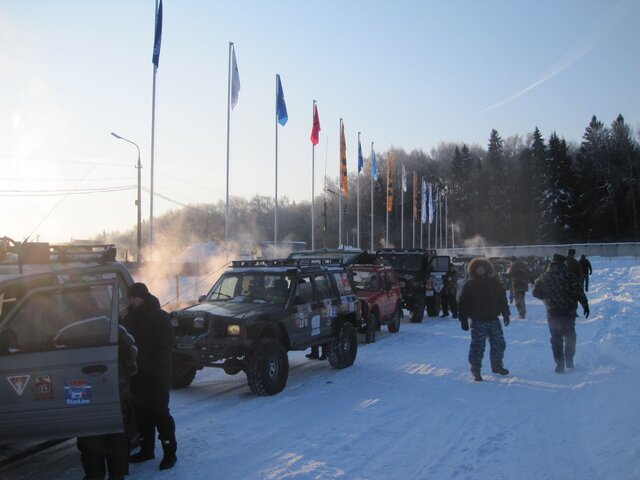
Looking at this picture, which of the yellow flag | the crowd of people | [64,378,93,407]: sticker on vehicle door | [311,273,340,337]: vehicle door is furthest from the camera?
the yellow flag

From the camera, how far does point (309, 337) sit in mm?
10203

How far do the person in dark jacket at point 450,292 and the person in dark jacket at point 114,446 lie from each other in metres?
16.3

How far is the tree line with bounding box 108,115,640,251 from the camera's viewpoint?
73.8 m

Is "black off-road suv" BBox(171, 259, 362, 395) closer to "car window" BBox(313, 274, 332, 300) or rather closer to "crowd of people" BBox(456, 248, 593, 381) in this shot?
"car window" BBox(313, 274, 332, 300)

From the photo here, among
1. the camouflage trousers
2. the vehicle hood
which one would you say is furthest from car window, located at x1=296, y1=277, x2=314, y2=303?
the camouflage trousers

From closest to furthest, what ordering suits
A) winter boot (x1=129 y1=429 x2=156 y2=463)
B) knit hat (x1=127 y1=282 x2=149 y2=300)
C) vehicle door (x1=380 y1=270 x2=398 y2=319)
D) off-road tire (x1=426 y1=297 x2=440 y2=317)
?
1. knit hat (x1=127 y1=282 x2=149 y2=300)
2. winter boot (x1=129 y1=429 x2=156 y2=463)
3. vehicle door (x1=380 y1=270 x2=398 y2=319)
4. off-road tire (x1=426 y1=297 x2=440 y2=317)

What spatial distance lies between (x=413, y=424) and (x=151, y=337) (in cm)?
327

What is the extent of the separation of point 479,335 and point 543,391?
4.49ft

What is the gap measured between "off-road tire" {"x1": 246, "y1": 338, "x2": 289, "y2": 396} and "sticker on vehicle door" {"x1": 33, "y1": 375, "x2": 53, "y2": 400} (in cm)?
406

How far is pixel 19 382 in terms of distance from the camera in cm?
469

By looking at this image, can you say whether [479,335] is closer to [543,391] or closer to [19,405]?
[543,391]

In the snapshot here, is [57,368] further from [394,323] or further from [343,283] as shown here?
[394,323]

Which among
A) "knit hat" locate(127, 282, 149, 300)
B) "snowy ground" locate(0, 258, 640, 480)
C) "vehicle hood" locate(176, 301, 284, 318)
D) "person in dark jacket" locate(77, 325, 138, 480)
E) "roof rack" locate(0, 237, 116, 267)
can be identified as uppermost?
"roof rack" locate(0, 237, 116, 267)

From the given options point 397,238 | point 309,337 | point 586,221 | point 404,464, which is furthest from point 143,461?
point 397,238
